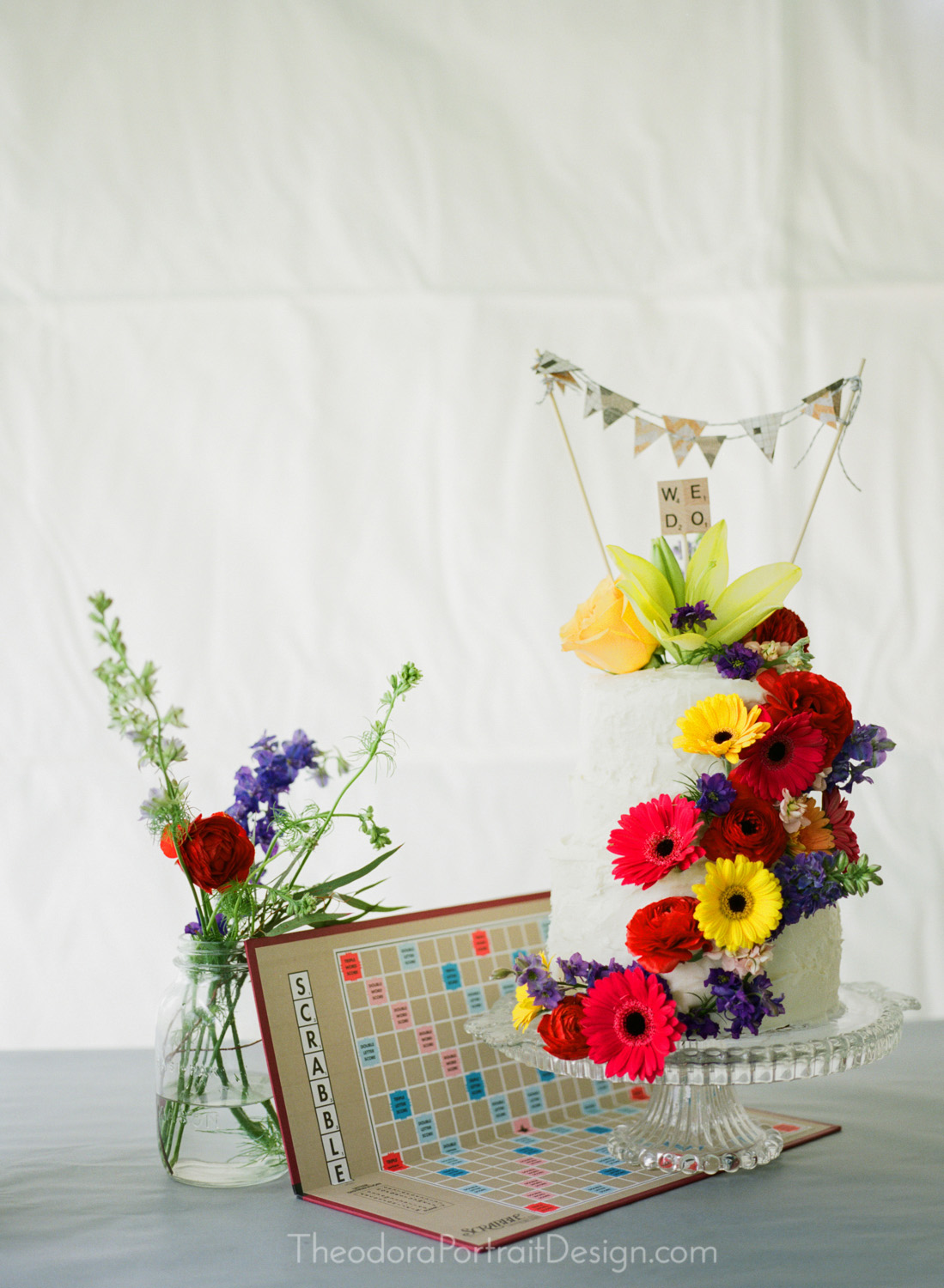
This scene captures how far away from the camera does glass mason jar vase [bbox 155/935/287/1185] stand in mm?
1090

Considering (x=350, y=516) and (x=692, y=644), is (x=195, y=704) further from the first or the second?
(x=692, y=644)

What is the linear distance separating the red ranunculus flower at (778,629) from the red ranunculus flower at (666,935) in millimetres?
250

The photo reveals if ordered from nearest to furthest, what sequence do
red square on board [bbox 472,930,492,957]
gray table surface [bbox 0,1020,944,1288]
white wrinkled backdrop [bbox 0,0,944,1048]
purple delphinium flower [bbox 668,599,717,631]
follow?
gray table surface [bbox 0,1020,944,1288] → purple delphinium flower [bbox 668,599,717,631] → red square on board [bbox 472,930,492,957] → white wrinkled backdrop [bbox 0,0,944,1048]

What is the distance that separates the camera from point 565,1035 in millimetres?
1009

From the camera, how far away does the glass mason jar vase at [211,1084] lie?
3.58 ft

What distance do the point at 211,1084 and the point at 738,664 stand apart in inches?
22.2

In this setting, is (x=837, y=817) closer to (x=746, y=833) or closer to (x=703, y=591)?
(x=746, y=833)

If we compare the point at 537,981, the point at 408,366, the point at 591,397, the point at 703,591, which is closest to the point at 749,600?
the point at 703,591

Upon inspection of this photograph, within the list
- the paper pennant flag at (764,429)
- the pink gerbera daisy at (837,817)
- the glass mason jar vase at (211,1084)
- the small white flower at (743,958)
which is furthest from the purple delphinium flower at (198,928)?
the paper pennant flag at (764,429)

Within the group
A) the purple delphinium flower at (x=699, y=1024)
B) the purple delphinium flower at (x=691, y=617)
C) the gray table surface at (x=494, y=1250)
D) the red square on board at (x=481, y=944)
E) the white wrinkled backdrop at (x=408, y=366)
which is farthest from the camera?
the white wrinkled backdrop at (x=408, y=366)

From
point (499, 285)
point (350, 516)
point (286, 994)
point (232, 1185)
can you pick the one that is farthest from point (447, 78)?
point (232, 1185)

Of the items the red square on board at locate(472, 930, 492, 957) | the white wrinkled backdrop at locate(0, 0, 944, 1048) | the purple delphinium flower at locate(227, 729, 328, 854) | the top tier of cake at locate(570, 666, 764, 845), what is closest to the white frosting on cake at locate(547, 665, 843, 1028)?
the top tier of cake at locate(570, 666, 764, 845)

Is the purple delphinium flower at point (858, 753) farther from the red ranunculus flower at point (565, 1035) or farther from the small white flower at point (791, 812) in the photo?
the red ranunculus flower at point (565, 1035)

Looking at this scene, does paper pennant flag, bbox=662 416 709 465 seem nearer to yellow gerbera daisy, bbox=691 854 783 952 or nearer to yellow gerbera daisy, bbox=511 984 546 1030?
yellow gerbera daisy, bbox=691 854 783 952
